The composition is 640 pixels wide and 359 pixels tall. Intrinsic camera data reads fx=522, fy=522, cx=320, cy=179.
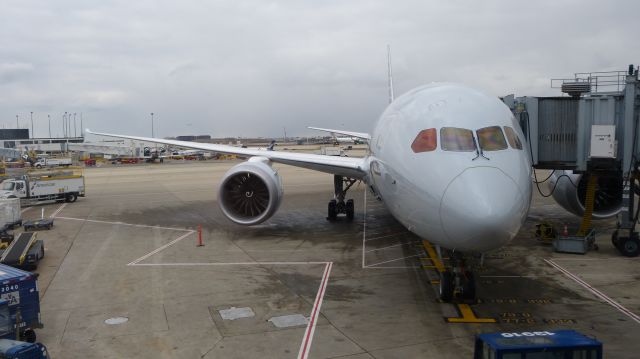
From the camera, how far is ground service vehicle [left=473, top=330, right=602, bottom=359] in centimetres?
659

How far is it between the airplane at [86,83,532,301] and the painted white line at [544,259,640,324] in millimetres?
2962

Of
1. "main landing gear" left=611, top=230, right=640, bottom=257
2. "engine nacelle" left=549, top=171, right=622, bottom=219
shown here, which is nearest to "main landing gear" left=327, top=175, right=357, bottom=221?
"engine nacelle" left=549, top=171, right=622, bottom=219

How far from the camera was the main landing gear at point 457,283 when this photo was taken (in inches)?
398

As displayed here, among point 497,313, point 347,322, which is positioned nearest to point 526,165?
point 497,313

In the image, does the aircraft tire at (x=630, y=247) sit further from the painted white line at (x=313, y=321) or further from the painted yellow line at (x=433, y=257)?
the painted white line at (x=313, y=321)

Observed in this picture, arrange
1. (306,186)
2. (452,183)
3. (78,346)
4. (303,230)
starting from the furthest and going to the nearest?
(306,186)
(303,230)
(78,346)
(452,183)

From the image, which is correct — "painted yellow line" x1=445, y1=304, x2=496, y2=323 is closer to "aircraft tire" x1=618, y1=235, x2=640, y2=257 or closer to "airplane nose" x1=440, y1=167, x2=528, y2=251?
"airplane nose" x1=440, y1=167, x2=528, y2=251

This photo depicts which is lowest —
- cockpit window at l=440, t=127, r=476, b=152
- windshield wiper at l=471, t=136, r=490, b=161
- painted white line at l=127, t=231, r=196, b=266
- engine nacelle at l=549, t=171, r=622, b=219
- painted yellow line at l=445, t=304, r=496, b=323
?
painted white line at l=127, t=231, r=196, b=266

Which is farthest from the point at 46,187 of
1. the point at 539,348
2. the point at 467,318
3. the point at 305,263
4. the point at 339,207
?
the point at 539,348

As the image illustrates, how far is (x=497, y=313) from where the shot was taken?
10078 mm

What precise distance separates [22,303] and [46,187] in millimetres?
21664

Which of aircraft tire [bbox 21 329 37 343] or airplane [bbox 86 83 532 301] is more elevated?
airplane [bbox 86 83 532 301]

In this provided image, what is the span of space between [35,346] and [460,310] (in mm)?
7357

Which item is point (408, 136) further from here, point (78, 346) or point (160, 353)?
point (78, 346)
